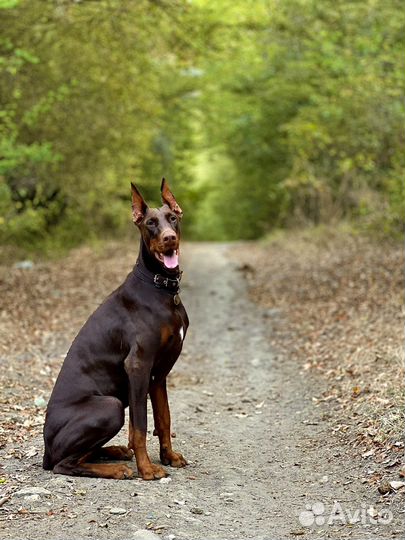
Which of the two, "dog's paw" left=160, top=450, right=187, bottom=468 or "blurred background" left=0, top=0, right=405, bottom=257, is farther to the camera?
"blurred background" left=0, top=0, right=405, bottom=257

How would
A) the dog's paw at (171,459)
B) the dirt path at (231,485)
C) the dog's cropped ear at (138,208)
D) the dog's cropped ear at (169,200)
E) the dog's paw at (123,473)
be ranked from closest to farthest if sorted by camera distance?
the dirt path at (231,485)
the dog's paw at (123,473)
the dog's cropped ear at (138,208)
the dog's cropped ear at (169,200)
the dog's paw at (171,459)

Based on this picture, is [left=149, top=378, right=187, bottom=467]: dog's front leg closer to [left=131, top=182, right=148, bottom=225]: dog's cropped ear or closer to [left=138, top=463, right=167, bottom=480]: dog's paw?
[left=138, top=463, right=167, bottom=480]: dog's paw

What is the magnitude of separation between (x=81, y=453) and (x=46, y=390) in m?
3.19

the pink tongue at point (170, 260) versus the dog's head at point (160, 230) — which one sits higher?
the dog's head at point (160, 230)

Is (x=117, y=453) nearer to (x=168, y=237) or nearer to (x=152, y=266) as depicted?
(x=152, y=266)

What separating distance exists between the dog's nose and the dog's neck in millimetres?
296

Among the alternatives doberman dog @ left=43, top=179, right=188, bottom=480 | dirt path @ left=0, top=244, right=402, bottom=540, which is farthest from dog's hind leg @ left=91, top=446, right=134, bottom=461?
dirt path @ left=0, top=244, right=402, bottom=540

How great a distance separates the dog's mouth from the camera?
18.4 feet

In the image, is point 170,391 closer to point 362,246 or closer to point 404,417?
point 404,417

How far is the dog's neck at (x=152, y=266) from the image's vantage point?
5.78 metres

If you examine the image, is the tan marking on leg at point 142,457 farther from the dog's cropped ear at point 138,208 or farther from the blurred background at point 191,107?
the blurred background at point 191,107

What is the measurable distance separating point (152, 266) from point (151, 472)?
1459 millimetres

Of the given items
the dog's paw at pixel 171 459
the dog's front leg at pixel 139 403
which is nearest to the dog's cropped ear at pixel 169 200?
the dog's front leg at pixel 139 403

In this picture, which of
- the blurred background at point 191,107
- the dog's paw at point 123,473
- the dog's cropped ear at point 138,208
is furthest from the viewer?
the blurred background at point 191,107
